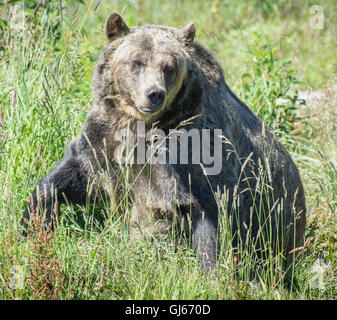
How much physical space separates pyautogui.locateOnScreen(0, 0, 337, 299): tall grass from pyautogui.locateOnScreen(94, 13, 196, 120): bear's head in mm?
502

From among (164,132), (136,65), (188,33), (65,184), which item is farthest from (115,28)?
(65,184)

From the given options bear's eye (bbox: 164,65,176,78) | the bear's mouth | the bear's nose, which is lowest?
the bear's mouth

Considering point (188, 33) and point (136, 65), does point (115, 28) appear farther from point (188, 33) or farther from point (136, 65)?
point (188, 33)

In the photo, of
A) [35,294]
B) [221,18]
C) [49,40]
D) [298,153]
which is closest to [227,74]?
[298,153]

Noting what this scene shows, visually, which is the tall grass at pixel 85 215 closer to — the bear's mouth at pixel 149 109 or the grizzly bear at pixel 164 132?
the grizzly bear at pixel 164 132

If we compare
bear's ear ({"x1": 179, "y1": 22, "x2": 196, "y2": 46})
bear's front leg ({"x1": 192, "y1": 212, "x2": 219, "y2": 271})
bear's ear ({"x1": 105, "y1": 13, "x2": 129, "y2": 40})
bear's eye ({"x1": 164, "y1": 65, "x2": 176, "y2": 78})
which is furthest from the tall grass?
bear's eye ({"x1": 164, "y1": 65, "x2": 176, "y2": 78})

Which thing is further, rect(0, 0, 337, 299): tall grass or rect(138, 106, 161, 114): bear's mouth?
rect(138, 106, 161, 114): bear's mouth

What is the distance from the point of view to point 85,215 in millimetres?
4867

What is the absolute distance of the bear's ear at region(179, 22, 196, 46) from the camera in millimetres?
4914

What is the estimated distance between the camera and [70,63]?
18.3ft

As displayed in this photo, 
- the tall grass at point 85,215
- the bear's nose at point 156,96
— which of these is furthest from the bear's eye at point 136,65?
the tall grass at point 85,215

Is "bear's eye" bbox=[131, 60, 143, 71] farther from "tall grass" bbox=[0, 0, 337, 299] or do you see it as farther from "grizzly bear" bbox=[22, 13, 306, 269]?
"tall grass" bbox=[0, 0, 337, 299]

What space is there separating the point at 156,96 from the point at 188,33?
2.51 ft

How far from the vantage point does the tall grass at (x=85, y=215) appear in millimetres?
3912
